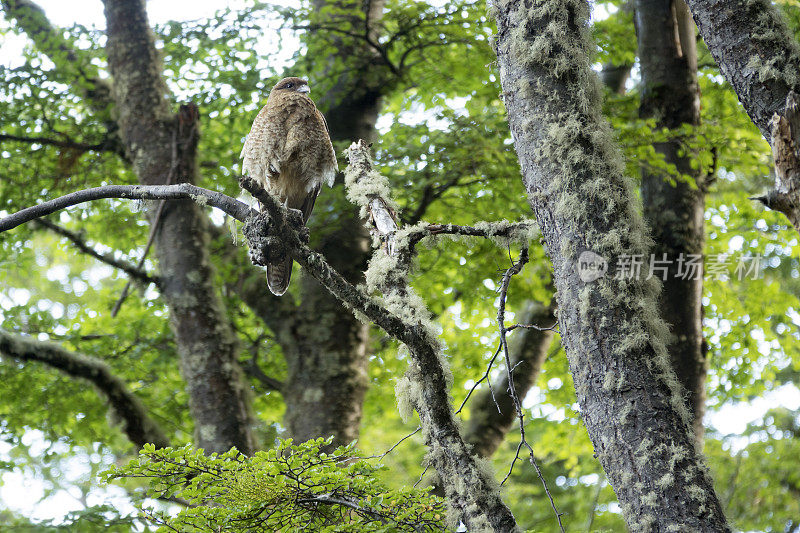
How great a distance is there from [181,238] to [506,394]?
2822 millimetres

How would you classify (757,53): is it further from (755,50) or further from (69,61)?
(69,61)

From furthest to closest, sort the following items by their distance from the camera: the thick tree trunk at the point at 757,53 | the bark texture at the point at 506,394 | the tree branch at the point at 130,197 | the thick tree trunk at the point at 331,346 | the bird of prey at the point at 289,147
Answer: the bark texture at the point at 506,394 → the thick tree trunk at the point at 331,346 → the bird of prey at the point at 289,147 → the tree branch at the point at 130,197 → the thick tree trunk at the point at 757,53

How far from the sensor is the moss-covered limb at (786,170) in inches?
79.4

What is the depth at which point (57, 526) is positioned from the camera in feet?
13.8

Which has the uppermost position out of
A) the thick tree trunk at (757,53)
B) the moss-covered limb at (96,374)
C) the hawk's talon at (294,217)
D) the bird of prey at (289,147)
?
the bird of prey at (289,147)

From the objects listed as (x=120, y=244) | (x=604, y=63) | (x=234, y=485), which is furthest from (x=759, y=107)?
(x=120, y=244)

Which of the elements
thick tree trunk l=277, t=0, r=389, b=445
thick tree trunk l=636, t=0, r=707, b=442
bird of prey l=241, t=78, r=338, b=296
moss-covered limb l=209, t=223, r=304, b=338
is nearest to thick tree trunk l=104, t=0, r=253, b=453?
thick tree trunk l=277, t=0, r=389, b=445

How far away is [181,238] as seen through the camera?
5.54m

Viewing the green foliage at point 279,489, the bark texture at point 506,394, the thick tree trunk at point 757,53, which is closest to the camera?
the thick tree trunk at point 757,53

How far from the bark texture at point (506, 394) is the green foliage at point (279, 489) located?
3.32 meters

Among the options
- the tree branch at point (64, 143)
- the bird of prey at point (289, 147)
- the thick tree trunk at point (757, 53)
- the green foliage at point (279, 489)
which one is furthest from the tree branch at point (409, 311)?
the tree branch at point (64, 143)

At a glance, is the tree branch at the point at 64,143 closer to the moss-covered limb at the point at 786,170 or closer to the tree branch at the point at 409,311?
the tree branch at the point at 409,311

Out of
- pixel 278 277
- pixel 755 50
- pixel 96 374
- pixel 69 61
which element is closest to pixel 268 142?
pixel 278 277

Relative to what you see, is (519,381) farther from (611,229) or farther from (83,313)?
(83,313)
